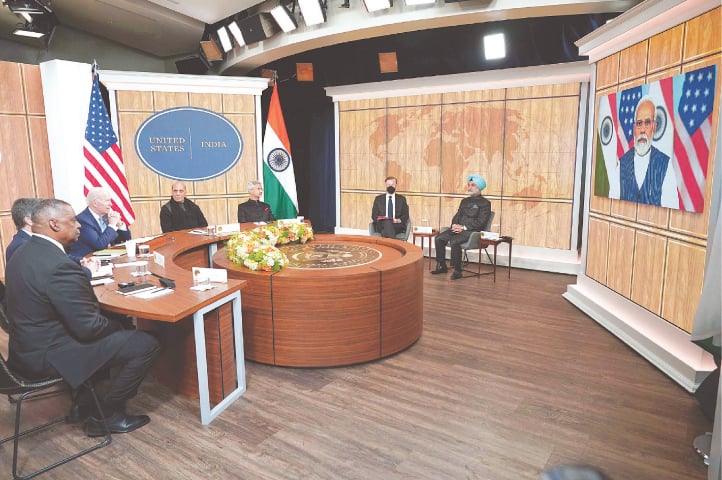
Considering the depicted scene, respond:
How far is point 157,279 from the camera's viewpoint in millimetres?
3537

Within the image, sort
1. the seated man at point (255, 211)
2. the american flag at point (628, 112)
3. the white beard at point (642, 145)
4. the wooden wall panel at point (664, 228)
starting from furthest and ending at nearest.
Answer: the seated man at point (255, 211)
the american flag at point (628, 112)
the white beard at point (642, 145)
the wooden wall panel at point (664, 228)

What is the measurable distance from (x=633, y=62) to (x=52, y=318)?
516cm

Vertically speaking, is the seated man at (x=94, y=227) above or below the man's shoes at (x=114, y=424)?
above

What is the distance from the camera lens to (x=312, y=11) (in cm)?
635

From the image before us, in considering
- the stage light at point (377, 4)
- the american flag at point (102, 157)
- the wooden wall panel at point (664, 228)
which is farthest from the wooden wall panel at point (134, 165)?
the wooden wall panel at point (664, 228)

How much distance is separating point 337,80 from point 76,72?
4.14 metres

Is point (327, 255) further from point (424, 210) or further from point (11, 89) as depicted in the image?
point (11, 89)

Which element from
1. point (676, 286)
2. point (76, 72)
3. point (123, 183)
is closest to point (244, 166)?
point (123, 183)

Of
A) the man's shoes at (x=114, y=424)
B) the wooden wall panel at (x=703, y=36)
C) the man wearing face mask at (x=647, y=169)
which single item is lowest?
the man's shoes at (x=114, y=424)

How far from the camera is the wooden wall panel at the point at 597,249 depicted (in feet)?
17.0

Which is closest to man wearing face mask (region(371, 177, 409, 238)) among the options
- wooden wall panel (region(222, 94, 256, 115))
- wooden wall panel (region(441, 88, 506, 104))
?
wooden wall panel (region(441, 88, 506, 104))

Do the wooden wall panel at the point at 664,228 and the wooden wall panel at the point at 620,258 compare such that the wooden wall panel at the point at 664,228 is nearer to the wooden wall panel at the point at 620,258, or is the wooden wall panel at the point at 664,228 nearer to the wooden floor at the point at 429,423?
the wooden wall panel at the point at 620,258

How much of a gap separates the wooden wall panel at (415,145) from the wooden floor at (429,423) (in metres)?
4.44

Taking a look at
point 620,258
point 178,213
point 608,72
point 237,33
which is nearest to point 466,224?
point 620,258
